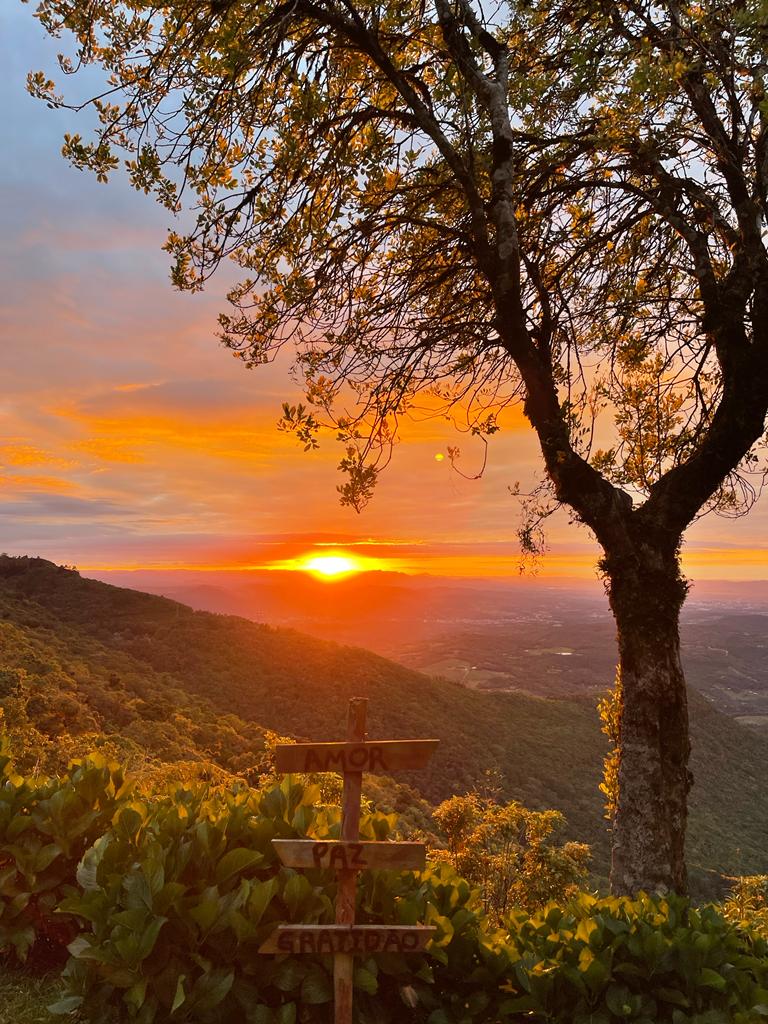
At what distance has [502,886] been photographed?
12.7m

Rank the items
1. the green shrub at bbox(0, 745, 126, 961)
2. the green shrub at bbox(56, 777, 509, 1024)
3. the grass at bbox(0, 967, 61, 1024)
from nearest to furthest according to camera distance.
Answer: the green shrub at bbox(56, 777, 509, 1024) < the grass at bbox(0, 967, 61, 1024) < the green shrub at bbox(0, 745, 126, 961)

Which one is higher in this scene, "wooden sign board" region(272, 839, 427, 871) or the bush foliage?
"wooden sign board" region(272, 839, 427, 871)

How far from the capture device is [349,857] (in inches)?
155

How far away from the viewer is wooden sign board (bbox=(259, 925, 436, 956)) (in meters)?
3.81

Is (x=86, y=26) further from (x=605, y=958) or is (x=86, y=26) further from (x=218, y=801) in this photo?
(x=605, y=958)

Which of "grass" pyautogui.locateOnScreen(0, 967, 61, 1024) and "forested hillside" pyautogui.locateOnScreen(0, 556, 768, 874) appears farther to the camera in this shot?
"forested hillside" pyautogui.locateOnScreen(0, 556, 768, 874)

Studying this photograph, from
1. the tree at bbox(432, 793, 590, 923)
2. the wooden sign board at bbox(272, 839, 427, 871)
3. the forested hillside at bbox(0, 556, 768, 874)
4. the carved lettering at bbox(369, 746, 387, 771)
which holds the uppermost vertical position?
the carved lettering at bbox(369, 746, 387, 771)

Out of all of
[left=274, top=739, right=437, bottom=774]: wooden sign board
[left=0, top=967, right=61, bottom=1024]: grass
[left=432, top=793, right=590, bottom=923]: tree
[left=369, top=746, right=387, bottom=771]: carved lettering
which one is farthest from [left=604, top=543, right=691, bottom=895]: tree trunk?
[left=432, top=793, right=590, bottom=923]: tree

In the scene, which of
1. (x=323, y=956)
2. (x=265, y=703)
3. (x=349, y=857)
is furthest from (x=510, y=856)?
(x=265, y=703)

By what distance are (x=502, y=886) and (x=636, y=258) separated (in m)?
11.5

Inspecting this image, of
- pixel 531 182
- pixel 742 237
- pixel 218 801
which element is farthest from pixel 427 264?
pixel 218 801

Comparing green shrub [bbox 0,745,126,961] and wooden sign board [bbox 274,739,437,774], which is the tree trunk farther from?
green shrub [bbox 0,745,126,961]

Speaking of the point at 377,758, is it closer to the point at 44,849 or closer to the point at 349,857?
the point at 349,857

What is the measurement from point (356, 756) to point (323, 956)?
1.26 meters
